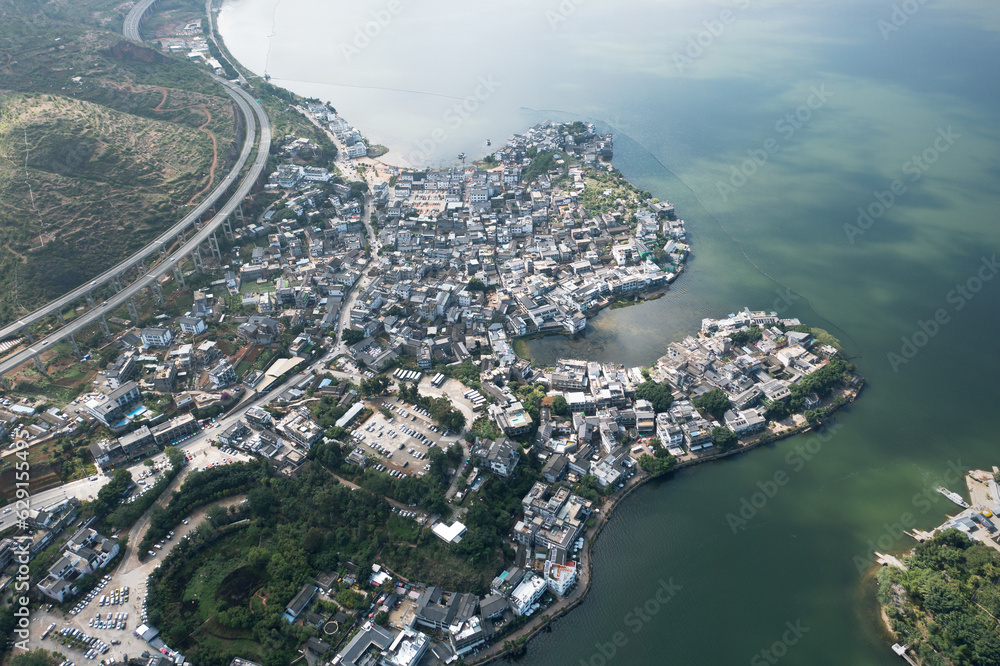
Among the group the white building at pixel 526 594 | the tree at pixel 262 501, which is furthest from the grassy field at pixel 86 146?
the white building at pixel 526 594

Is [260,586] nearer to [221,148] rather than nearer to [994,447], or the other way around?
[994,447]

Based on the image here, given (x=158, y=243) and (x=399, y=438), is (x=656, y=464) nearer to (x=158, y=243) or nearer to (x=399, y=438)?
(x=399, y=438)

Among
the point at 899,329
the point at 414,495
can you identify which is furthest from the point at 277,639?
the point at 899,329

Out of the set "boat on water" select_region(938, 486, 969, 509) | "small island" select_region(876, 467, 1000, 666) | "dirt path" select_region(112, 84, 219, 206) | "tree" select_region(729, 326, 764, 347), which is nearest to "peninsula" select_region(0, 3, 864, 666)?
"tree" select_region(729, 326, 764, 347)

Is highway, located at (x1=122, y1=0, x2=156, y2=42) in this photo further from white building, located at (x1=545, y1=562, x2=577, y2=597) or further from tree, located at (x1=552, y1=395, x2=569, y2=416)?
white building, located at (x1=545, y1=562, x2=577, y2=597)

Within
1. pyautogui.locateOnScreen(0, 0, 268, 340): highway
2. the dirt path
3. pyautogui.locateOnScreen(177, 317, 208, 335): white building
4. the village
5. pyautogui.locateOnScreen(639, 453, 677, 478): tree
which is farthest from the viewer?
the dirt path

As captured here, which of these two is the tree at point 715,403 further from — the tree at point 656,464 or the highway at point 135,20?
the highway at point 135,20

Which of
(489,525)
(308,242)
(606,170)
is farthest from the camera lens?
(606,170)
